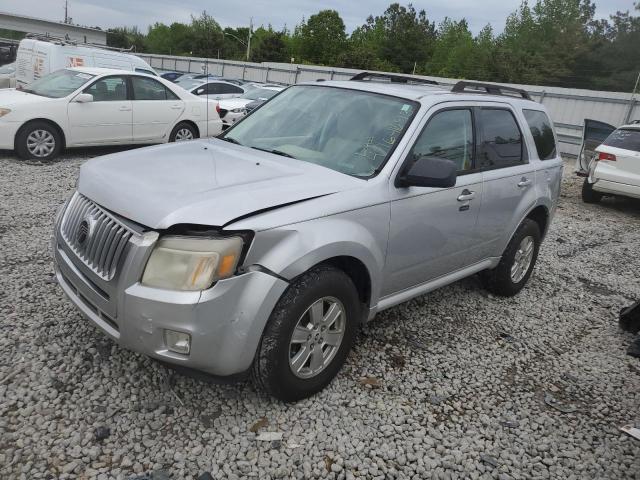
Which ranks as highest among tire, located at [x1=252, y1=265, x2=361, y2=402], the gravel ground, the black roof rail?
the black roof rail

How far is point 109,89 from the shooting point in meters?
9.34

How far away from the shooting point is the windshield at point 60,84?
8.99 metres

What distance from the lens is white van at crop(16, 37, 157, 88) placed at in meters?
12.6

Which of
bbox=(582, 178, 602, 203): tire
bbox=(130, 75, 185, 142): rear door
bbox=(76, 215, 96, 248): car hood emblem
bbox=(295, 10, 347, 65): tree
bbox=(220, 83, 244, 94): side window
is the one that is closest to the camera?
bbox=(76, 215, 96, 248): car hood emblem

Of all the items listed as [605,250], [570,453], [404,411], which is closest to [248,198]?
[404,411]

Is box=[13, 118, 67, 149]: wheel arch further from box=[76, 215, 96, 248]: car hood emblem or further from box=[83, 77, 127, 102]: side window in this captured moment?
box=[76, 215, 96, 248]: car hood emblem

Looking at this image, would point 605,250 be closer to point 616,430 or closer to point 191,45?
point 616,430

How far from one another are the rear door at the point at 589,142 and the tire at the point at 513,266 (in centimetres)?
637

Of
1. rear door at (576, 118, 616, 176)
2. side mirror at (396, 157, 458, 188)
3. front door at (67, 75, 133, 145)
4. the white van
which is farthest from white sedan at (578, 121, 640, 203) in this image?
the white van

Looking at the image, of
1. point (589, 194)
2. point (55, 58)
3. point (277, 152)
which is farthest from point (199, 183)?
point (55, 58)

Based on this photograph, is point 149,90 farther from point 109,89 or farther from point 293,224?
point 293,224

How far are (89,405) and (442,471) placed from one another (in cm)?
194

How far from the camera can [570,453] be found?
2.97 meters

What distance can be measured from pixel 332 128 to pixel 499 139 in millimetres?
1539
